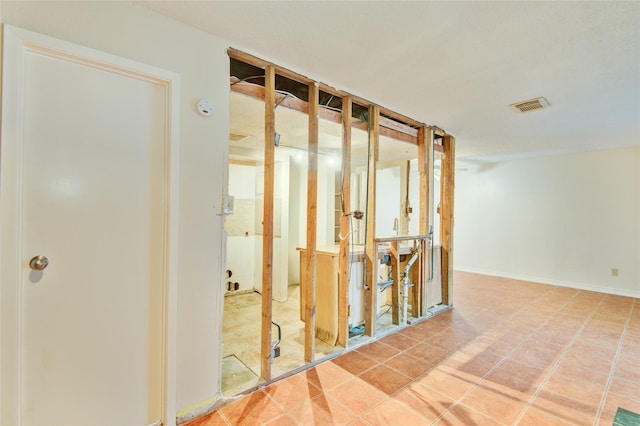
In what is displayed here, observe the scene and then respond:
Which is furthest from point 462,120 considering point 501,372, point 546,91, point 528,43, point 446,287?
point 501,372

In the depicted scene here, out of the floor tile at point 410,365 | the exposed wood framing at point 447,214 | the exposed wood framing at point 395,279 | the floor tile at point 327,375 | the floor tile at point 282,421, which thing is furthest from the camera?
the exposed wood framing at point 447,214

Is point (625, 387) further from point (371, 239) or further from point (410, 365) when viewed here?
point (371, 239)

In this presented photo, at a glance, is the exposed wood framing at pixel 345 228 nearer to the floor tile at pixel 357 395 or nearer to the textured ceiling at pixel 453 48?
the textured ceiling at pixel 453 48

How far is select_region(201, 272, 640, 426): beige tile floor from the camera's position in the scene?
5.84 feet

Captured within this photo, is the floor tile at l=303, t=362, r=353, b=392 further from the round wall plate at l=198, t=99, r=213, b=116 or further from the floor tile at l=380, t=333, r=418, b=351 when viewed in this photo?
the round wall plate at l=198, t=99, r=213, b=116

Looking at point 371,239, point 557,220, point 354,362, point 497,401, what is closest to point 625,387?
point 497,401

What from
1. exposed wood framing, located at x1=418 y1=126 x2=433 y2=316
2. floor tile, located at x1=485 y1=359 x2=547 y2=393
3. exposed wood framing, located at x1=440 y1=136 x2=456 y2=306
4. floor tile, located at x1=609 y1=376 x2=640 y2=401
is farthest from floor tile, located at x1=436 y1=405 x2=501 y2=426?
exposed wood framing, located at x1=440 y1=136 x2=456 y2=306

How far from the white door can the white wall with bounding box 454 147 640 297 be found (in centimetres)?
613

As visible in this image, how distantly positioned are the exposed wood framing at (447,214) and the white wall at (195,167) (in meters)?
3.02

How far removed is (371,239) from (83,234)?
220cm

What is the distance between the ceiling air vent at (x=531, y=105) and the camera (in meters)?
2.68

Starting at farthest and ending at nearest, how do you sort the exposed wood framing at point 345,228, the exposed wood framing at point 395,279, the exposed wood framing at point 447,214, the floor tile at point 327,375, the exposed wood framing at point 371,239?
the exposed wood framing at point 447,214
the exposed wood framing at point 395,279
the exposed wood framing at point 371,239
the exposed wood framing at point 345,228
the floor tile at point 327,375

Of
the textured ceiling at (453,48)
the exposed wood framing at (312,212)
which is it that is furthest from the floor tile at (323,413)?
the textured ceiling at (453,48)

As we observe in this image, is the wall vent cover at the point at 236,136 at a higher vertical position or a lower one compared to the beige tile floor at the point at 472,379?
higher
